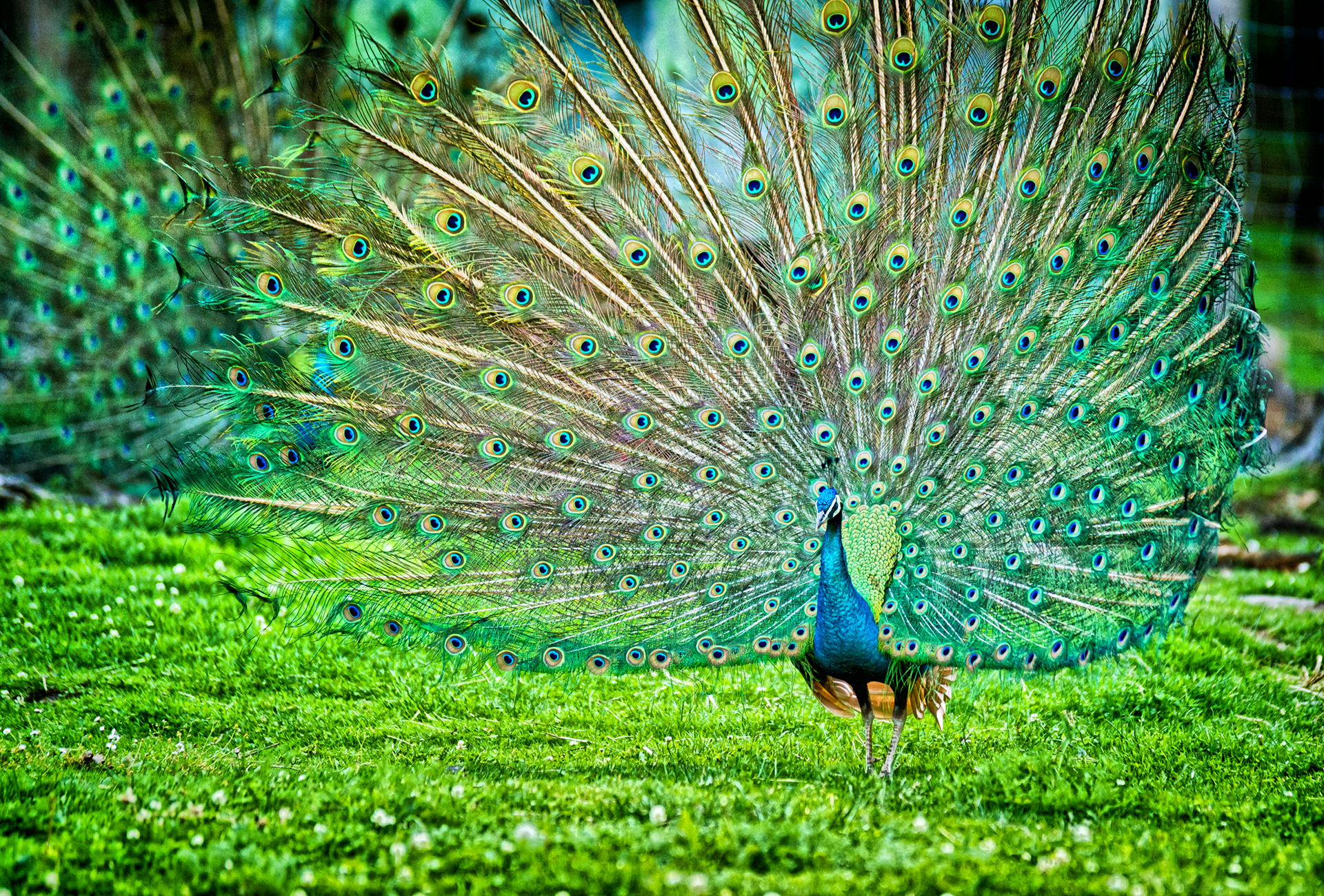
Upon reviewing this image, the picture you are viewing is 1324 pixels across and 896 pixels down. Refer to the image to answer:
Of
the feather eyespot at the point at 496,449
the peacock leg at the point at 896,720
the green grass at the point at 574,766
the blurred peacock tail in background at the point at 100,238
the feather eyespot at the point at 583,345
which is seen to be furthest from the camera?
the blurred peacock tail in background at the point at 100,238

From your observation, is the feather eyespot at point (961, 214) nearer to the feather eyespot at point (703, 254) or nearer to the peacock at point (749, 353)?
the peacock at point (749, 353)

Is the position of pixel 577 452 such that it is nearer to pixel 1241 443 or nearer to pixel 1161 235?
pixel 1161 235

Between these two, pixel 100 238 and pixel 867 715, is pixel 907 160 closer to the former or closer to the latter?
pixel 867 715

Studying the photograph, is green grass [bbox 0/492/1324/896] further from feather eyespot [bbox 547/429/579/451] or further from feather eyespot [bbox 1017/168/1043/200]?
feather eyespot [bbox 1017/168/1043/200]

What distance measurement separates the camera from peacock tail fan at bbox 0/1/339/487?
9.55m

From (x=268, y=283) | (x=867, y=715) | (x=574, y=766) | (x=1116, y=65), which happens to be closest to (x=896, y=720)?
(x=867, y=715)

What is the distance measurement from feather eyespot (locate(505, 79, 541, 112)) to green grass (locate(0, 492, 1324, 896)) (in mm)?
2801

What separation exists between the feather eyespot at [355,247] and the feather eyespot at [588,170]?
3.38ft

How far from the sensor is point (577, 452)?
213 inches

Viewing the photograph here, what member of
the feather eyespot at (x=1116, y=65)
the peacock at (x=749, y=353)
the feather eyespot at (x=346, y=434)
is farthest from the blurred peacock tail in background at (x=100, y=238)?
the feather eyespot at (x=1116, y=65)

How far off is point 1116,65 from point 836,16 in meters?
1.42

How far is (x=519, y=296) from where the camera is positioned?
5.24 m

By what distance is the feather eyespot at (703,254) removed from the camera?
5.21 m

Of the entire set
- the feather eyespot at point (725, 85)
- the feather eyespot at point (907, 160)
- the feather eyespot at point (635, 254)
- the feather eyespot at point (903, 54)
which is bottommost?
the feather eyespot at point (635, 254)
